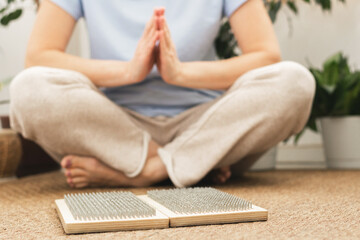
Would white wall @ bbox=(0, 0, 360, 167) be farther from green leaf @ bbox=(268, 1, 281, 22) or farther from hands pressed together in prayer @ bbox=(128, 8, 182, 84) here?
hands pressed together in prayer @ bbox=(128, 8, 182, 84)

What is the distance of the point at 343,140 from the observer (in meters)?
1.46

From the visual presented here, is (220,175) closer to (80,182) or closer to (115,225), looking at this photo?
(80,182)

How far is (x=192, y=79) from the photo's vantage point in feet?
3.32

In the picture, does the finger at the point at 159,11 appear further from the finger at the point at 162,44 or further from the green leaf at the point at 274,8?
the green leaf at the point at 274,8

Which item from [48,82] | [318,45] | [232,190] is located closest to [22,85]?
[48,82]

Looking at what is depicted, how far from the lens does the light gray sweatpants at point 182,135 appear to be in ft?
3.09

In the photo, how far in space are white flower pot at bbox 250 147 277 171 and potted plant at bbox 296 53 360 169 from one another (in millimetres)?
194

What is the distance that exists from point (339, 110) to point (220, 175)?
0.60 metres

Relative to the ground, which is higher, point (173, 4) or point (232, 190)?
point (173, 4)

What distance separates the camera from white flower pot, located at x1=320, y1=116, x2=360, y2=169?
4.74 feet

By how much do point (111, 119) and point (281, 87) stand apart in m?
0.38

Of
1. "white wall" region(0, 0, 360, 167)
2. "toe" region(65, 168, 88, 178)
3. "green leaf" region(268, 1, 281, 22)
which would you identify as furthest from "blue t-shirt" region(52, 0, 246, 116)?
"white wall" region(0, 0, 360, 167)

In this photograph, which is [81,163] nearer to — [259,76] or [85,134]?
[85,134]

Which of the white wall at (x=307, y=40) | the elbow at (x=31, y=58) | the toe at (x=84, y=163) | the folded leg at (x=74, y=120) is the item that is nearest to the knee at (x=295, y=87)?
the folded leg at (x=74, y=120)
